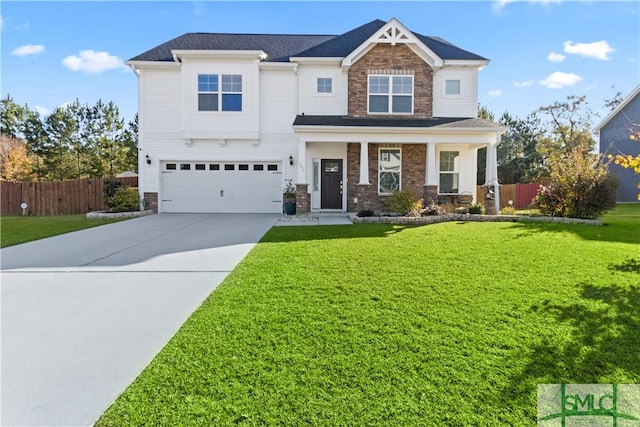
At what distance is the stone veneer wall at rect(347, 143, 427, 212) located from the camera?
16125 millimetres

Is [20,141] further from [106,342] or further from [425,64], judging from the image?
[106,342]

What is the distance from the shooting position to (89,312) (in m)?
4.48

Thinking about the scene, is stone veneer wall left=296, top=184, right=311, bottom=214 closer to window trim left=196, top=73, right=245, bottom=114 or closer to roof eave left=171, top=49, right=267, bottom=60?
window trim left=196, top=73, right=245, bottom=114

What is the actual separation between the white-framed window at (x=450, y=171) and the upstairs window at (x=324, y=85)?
19.2ft

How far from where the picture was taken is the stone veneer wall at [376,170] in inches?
635

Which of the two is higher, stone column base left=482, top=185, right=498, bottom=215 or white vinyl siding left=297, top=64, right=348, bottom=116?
white vinyl siding left=297, top=64, right=348, bottom=116

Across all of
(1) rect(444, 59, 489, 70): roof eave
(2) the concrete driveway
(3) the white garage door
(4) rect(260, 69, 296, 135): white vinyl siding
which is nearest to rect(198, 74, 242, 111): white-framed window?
(4) rect(260, 69, 296, 135): white vinyl siding

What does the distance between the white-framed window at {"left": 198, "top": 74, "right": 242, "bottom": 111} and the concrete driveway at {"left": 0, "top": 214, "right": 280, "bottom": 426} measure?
8.71 m

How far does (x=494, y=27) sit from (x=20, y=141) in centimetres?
3954

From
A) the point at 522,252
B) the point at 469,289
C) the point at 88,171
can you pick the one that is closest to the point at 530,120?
the point at 522,252

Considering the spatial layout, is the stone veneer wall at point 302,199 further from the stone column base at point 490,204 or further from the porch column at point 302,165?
the stone column base at point 490,204

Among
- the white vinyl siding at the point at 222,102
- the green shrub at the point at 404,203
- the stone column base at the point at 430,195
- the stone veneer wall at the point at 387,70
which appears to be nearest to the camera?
the green shrub at the point at 404,203
